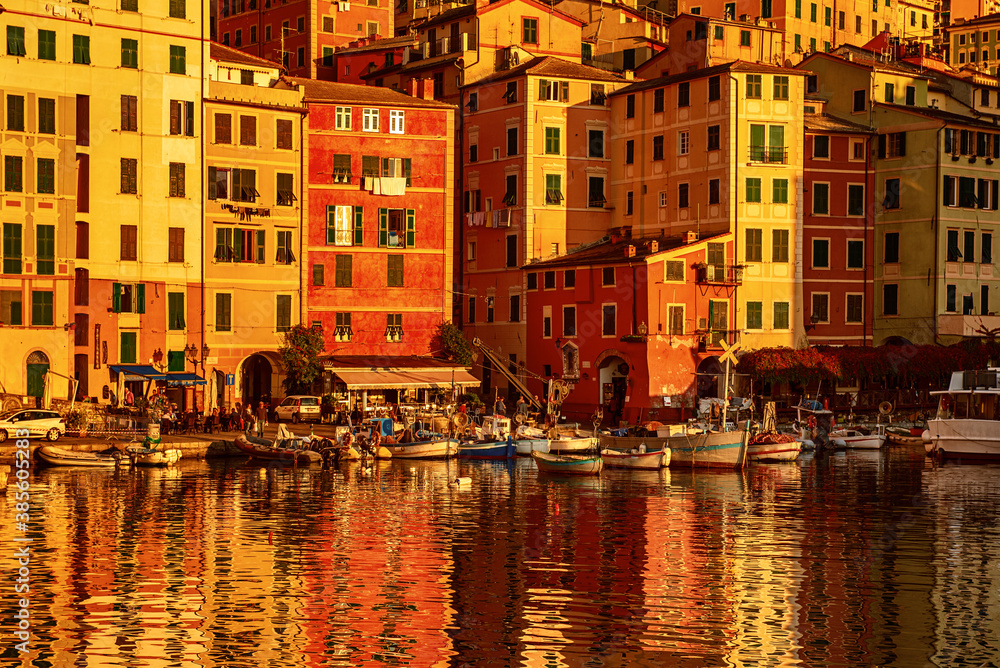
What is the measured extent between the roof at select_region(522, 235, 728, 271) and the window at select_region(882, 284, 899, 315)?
550 inches

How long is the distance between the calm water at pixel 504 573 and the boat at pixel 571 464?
12.1ft

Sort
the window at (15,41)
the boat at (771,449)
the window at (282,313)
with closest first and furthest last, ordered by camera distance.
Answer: the boat at (771,449) → the window at (15,41) → the window at (282,313)

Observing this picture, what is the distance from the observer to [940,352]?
279 ft

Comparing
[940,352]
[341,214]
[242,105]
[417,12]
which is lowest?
[940,352]

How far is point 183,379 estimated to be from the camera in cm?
7612

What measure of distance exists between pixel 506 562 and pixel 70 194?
43.6 meters

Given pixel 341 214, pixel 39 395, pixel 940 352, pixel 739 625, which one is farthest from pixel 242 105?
pixel 739 625

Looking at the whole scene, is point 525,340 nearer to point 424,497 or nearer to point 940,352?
point 940,352

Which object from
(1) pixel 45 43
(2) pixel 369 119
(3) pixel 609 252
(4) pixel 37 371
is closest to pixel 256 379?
(4) pixel 37 371

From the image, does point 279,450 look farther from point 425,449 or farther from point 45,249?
point 45,249

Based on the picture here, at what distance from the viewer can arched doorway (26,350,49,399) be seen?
72.3 metres

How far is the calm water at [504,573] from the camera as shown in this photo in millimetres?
28844

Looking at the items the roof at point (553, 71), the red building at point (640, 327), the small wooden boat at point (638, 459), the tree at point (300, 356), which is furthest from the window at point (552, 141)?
the small wooden boat at point (638, 459)

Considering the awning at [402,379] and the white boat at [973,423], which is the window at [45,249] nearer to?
the awning at [402,379]
